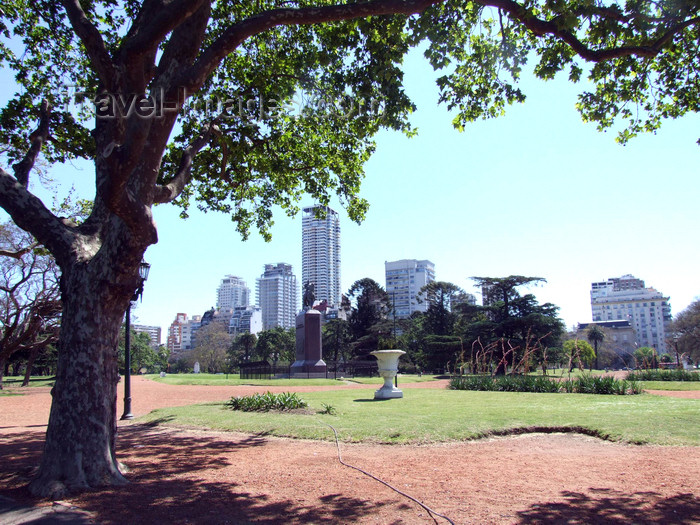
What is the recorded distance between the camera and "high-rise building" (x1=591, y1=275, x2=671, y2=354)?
152 meters

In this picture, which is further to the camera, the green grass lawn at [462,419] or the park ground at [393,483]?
the green grass lawn at [462,419]

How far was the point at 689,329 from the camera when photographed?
5534 centimetres

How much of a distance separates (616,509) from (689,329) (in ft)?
206

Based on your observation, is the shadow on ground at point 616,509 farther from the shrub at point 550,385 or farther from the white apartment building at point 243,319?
the white apartment building at point 243,319

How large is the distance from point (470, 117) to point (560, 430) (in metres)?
6.54

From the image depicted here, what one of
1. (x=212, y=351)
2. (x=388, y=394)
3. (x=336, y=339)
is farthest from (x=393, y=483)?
(x=212, y=351)

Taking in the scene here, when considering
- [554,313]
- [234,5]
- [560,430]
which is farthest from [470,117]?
[554,313]

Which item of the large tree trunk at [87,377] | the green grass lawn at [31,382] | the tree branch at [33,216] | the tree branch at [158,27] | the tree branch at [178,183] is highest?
the tree branch at [158,27]

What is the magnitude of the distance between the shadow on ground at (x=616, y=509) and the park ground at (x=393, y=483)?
0.01 m

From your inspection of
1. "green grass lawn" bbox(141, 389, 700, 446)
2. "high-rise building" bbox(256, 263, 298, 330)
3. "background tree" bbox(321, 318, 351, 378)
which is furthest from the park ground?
"high-rise building" bbox(256, 263, 298, 330)

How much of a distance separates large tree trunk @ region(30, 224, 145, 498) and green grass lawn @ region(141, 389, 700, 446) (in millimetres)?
4401

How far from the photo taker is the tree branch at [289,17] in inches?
248

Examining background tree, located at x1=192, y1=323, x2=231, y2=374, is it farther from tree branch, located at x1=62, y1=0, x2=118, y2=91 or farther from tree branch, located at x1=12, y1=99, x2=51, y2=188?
tree branch, located at x1=62, y1=0, x2=118, y2=91

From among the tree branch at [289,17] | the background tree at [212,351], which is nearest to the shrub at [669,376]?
the tree branch at [289,17]
